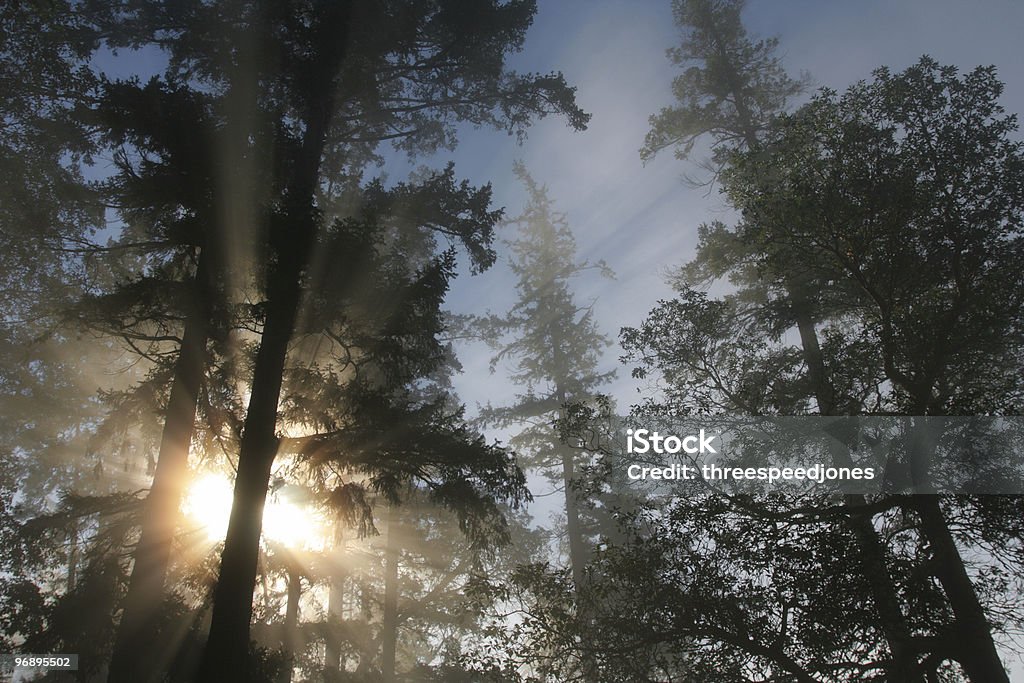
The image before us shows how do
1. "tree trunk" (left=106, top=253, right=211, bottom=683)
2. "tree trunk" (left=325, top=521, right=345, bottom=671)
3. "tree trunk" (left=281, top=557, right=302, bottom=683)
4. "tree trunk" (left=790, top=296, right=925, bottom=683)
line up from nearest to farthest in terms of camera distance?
"tree trunk" (left=790, top=296, right=925, bottom=683)
"tree trunk" (left=106, top=253, right=211, bottom=683)
"tree trunk" (left=281, top=557, right=302, bottom=683)
"tree trunk" (left=325, top=521, right=345, bottom=671)

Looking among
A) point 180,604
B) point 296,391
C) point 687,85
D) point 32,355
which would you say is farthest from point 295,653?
point 687,85

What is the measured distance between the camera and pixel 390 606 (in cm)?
1864

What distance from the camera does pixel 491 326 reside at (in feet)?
85.1

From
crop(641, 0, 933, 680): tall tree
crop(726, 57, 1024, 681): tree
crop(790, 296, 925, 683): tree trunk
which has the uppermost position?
crop(641, 0, 933, 680): tall tree

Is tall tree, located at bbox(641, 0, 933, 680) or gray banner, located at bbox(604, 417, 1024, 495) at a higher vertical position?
tall tree, located at bbox(641, 0, 933, 680)

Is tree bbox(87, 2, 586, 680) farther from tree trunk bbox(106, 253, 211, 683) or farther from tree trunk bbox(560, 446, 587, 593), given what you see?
tree trunk bbox(560, 446, 587, 593)

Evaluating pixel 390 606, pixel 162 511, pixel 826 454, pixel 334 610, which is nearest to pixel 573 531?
pixel 390 606

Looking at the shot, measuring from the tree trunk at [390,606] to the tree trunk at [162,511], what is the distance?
9.88 m

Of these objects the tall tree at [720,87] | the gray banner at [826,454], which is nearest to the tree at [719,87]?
the tall tree at [720,87]

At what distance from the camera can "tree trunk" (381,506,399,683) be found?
59.2 feet

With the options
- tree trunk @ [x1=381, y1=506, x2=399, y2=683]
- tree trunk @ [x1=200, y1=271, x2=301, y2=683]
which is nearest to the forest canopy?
tree trunk @ [x1=200, y1=271, x2=301, y2=683]

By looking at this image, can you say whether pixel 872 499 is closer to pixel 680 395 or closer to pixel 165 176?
pixel 680 395

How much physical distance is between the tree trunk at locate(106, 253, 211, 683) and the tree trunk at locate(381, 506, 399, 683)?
9880 millimetres

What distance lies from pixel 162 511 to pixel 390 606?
1064 centimetres
